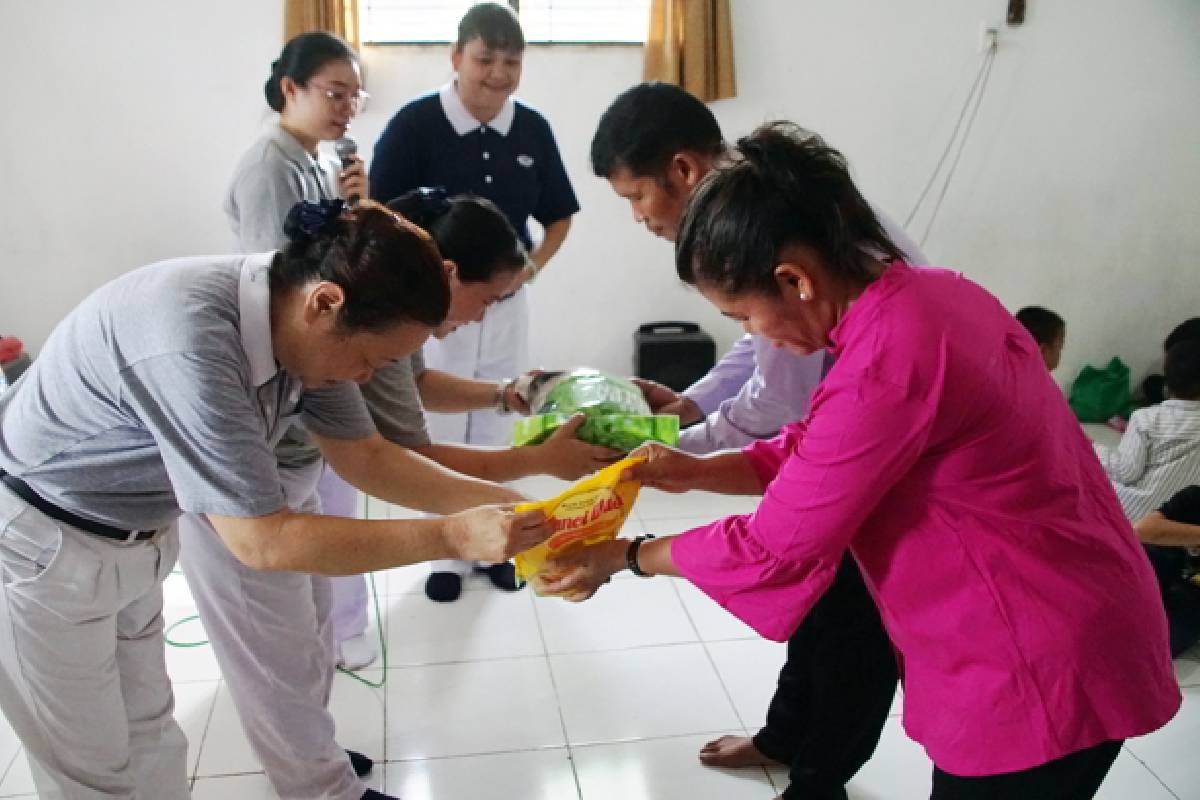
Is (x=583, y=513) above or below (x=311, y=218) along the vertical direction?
below

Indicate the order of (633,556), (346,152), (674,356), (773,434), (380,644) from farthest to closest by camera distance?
1. (674,356)
2. (346,152)
3. (380,644)
4. (773,434)
5. (633,556)

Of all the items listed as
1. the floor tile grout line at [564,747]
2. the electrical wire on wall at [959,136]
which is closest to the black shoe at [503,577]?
the floor tile grout line at [564,747]

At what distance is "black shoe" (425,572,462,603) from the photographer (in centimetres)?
275

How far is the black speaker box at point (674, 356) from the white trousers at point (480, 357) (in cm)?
126

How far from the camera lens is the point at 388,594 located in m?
2.79

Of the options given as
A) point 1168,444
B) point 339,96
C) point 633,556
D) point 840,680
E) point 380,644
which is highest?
point 339,96

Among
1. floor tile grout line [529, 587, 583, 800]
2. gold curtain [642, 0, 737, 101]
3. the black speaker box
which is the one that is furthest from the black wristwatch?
gold curtain [642, 0, 737, 101]

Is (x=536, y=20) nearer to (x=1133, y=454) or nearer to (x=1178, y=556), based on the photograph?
(x=1133, y=454)

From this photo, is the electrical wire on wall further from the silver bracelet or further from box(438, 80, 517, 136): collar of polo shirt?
the silver bracelet

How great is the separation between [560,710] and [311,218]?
144 cm

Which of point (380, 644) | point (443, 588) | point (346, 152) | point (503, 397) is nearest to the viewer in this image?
point (503, 397)

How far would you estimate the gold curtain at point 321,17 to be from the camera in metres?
3.62

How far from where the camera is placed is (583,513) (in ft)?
4.63

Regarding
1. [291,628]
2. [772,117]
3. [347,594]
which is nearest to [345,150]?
[347,594]
